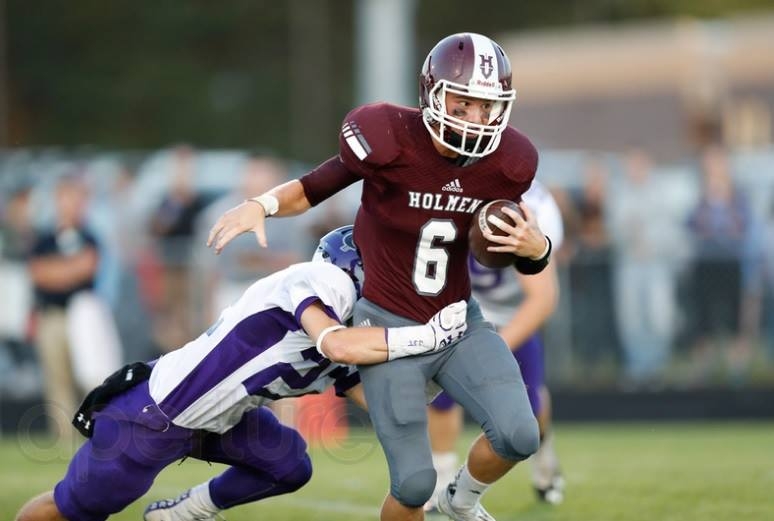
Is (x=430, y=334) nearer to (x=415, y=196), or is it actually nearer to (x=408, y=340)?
(x=408, y=340)

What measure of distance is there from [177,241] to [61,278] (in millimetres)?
1175

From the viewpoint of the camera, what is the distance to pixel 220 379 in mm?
4953

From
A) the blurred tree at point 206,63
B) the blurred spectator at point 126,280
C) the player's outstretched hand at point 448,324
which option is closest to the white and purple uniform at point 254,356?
the player's outstretched hand at point 448,324

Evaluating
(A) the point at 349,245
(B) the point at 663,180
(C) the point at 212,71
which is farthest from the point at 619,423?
(C) the point at 212,71

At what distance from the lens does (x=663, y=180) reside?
11.9 metres

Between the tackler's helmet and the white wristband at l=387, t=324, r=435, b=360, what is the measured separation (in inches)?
12.5

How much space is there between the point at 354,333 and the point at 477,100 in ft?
3.04

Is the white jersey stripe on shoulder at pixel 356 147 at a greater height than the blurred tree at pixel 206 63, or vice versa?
the white jersey stripe on shoulder at pixel 356 147

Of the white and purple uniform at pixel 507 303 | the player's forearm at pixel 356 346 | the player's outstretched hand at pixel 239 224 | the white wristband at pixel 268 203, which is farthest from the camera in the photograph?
the white and purple uniform at pixel 507 303

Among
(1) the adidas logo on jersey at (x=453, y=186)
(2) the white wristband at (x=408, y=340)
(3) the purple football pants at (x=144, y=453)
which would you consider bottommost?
(3) the purple football pants at (x=144, y=453)

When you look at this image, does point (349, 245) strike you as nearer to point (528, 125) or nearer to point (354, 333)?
point (354, 333)

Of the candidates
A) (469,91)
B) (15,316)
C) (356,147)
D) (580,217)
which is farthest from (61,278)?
(469,91)

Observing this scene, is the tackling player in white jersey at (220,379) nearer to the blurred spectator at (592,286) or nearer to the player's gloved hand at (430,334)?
the player's gloved hand at (430,334)

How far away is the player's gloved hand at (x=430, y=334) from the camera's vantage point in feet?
15.7
